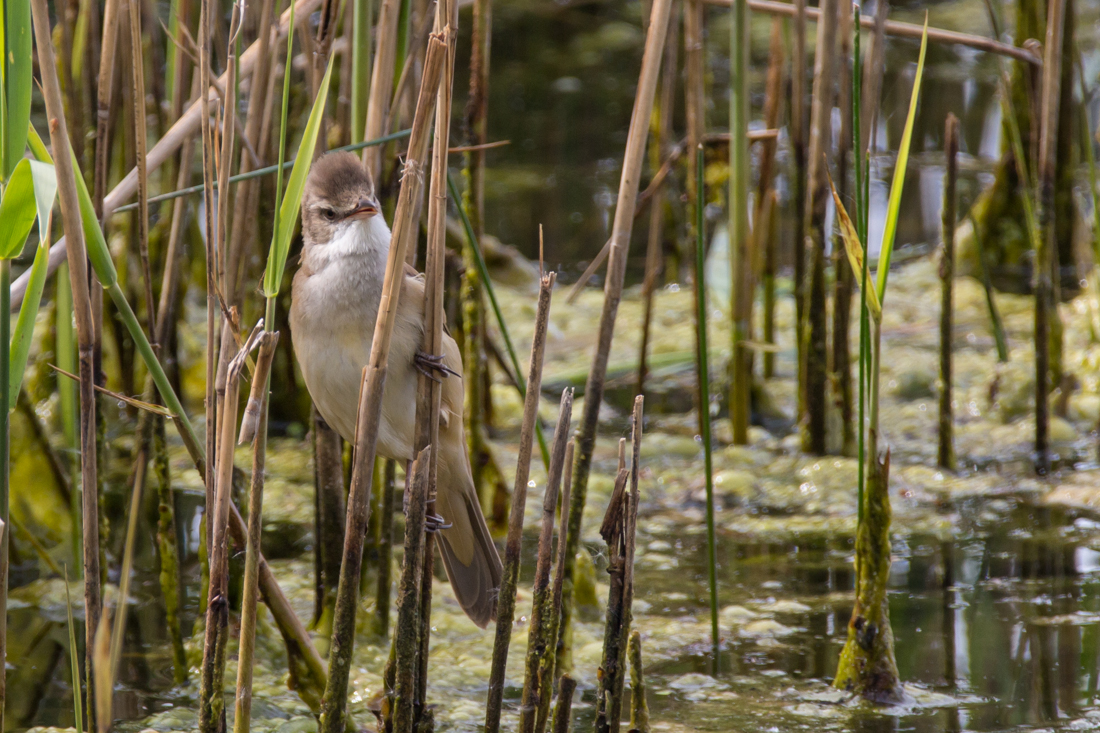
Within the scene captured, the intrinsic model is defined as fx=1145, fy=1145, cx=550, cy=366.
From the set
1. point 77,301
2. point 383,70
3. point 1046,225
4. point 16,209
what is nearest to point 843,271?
point 1046,225

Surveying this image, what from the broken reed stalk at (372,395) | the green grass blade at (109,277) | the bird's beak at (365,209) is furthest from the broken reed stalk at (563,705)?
the bird's beak at (365,209)

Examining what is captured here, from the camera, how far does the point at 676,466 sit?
3.52 metres

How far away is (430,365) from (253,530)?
0.35 metres

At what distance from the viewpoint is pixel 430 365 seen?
171 centimetres

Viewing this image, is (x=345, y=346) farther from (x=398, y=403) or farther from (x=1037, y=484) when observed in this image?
(x=1037, y=484)

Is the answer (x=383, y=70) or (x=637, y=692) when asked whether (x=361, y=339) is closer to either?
(x=383, y=70)

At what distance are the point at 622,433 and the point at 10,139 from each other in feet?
8.60

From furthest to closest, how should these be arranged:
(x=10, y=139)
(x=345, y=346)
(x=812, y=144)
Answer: (x=812, y=144)
(x=345, y=346)
(x=10, y=139)

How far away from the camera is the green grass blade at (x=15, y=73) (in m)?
1.34

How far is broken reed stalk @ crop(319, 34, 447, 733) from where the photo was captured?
1.50m

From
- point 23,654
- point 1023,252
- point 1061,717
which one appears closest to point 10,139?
point 23,654

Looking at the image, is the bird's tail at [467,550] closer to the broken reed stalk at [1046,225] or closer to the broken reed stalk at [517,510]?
the broken reed stalk at [517,510]

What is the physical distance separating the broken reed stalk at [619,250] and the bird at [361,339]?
200 millimetres

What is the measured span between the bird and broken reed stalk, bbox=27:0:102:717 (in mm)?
424
